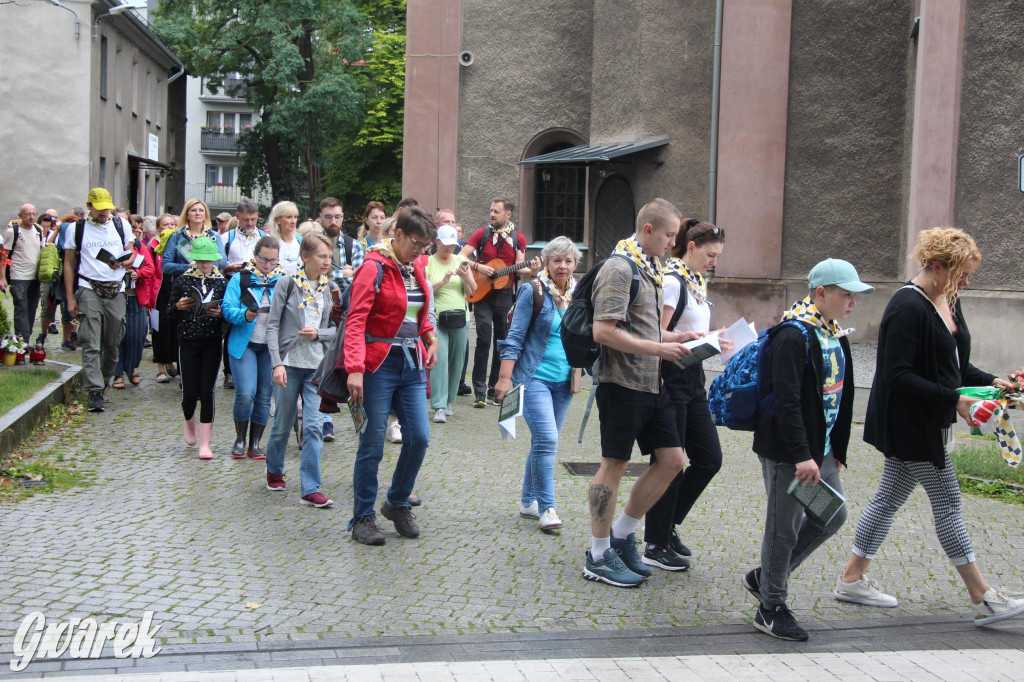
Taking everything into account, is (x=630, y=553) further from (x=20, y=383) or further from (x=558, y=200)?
(x=558, y=200)

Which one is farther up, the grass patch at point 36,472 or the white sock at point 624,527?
the white sock at point 624,527

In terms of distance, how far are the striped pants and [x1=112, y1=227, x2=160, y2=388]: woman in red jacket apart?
28.5 ft

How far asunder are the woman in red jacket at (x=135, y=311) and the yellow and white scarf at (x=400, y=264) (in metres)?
6.17

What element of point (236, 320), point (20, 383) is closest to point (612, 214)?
point (20, 383)

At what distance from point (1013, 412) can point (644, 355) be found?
8152mm

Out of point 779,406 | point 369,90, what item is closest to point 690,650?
point 779,406

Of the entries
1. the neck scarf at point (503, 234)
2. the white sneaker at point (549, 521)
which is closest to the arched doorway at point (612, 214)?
the neck scarf at point (503, 234)

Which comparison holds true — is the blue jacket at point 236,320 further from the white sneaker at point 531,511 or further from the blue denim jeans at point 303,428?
the white sneaker at point 531,511

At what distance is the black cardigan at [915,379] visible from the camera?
5.36 metres

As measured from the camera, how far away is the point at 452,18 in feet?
75.5

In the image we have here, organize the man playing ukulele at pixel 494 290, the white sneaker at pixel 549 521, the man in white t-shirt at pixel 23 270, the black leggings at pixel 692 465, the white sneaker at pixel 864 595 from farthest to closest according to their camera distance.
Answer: the man in white t-shirt at pixel 23 270, the man playing ukulele at pixel 494 290, the white sneaker at pixel 549 521, the black leggings at pixel 692 465, the white sneaker at pixel 864 595

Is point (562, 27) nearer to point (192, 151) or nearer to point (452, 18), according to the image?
point (452, 18)

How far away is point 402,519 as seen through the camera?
6766mm

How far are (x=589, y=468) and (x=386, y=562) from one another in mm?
3037
